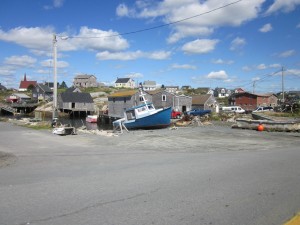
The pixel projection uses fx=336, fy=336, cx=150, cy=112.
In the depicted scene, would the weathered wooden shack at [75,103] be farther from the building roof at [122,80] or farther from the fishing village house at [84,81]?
the building roof at [122,80]

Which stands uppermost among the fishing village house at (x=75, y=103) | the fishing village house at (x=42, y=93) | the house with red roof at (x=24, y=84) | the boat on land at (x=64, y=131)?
the house with red roof at (x=24, y=84)

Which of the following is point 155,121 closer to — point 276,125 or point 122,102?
point 276,125

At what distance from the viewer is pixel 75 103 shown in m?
92.6

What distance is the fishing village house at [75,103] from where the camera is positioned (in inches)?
3595

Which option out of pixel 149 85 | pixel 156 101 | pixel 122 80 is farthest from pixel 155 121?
pixel 122 80

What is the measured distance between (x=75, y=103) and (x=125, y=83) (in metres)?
84.1

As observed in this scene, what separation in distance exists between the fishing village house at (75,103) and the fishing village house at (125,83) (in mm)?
81482

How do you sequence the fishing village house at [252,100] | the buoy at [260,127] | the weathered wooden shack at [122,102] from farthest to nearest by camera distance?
the fishing village house at [252,100]
the weathered wooden shack at [122,102]
the buoy at [260,127]

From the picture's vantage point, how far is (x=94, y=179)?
9062mm

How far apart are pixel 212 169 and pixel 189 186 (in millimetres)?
2517

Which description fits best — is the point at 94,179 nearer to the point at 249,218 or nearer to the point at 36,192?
the point at 36,192

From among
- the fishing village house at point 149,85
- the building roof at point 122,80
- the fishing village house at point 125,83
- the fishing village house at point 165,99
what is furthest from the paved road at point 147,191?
the building roof at point 122,80

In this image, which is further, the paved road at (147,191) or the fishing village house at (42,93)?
the fishing village house at (42,93)

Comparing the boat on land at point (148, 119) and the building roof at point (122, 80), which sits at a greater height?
the building roof at point (122, 80)
